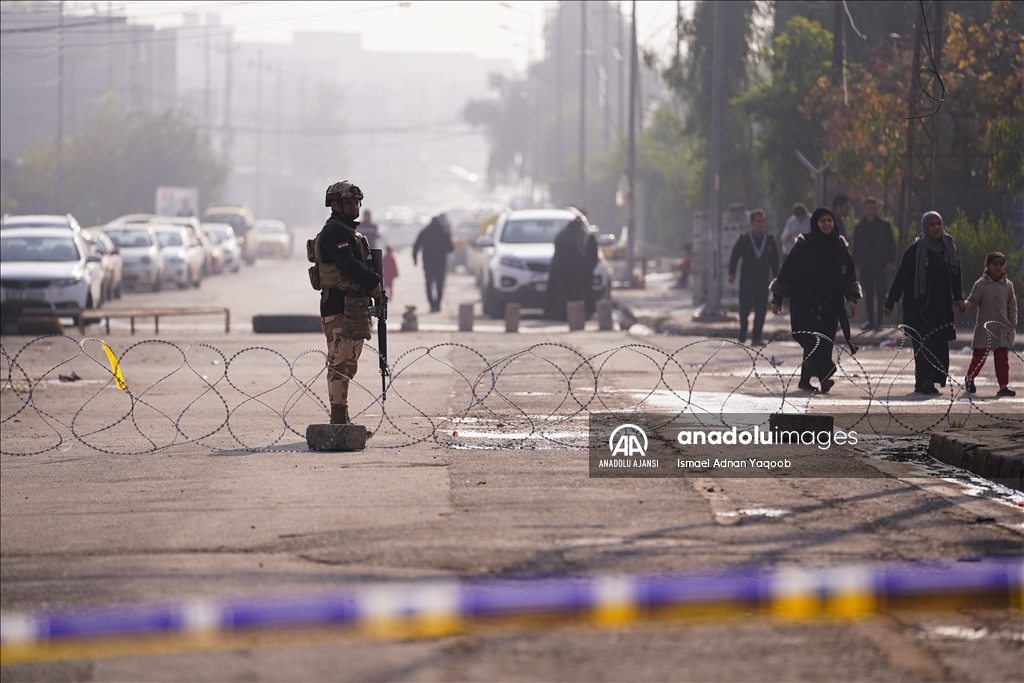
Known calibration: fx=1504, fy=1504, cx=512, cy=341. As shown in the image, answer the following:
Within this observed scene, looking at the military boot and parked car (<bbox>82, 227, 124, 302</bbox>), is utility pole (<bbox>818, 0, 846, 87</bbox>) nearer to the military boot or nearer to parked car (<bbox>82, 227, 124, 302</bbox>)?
parked car (<bbox>82, 227, 124, 302</bbox>)

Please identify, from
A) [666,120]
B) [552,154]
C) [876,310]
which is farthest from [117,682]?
[552,154]

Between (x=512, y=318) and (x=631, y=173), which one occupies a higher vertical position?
(x=631, y=173)

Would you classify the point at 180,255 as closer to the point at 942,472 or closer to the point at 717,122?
the point at 717,122

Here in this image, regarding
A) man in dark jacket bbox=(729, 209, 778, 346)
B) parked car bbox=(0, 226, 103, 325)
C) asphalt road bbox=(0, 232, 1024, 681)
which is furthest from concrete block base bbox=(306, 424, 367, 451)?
parked car bbox=(0, 226, 103, 325)

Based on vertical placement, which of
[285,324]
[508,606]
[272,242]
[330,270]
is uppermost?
[272,242]

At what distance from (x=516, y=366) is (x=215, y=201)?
226 feet

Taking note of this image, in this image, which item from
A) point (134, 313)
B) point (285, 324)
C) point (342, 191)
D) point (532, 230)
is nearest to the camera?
point (342, 191)

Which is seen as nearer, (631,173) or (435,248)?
(435,248)

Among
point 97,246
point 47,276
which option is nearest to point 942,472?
point 47,276

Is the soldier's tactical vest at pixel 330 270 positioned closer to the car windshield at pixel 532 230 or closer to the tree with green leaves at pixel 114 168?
the car windshield at pixel 532 230

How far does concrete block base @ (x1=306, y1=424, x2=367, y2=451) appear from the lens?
10.3m

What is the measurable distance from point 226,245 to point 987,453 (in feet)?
139

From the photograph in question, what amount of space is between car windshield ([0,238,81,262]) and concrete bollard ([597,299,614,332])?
30.9 feet

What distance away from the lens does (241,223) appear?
198 feet
